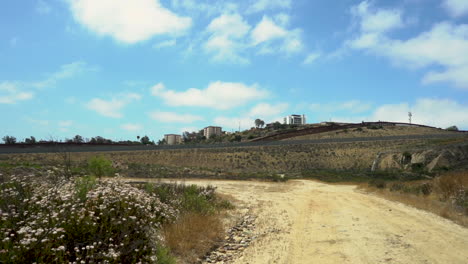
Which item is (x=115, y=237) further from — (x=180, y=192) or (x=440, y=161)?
(x=440, y=161)

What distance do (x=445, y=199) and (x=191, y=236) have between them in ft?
44.3

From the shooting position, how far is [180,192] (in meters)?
14.8

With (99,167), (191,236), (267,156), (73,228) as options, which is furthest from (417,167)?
(73,228)

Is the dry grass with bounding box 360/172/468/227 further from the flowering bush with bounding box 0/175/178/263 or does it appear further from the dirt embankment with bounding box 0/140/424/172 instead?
the dirt embankment with bounding box 0/140/424/172

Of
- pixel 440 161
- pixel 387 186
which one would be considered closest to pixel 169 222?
pixel 387 186

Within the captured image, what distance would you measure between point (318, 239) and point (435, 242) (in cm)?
304

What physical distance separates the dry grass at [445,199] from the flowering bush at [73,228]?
1070cm

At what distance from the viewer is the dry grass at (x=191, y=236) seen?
24.2 ft

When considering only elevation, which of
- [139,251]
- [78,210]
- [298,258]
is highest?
[78,210]

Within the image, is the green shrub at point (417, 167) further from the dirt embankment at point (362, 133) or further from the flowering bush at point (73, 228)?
the dirt embankment at point (362, 133)

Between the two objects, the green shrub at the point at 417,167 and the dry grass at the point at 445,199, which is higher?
the green shrub at the point at 417,167

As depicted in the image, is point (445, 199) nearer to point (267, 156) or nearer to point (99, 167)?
point (99, 167)

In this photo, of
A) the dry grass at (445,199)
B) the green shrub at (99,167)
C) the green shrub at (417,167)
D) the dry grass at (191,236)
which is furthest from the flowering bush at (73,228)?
the green shrub at (417,167)

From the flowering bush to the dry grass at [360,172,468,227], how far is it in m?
10.7
